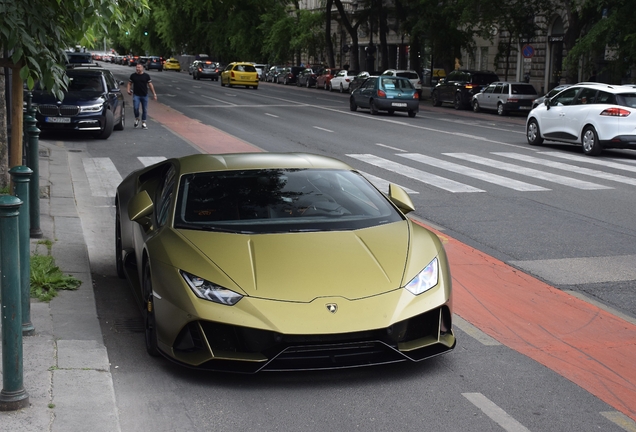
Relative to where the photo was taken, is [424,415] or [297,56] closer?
[424,415]

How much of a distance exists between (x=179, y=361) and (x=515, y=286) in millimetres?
3889

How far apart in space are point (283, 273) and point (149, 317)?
994 millimetres

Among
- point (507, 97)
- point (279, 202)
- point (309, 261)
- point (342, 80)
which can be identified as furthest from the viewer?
point (342, 80)

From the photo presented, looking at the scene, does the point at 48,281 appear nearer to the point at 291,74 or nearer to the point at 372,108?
the point at 372,108

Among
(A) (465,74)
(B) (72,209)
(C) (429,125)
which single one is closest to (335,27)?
(A) (465,74)

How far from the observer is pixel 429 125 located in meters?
28.8

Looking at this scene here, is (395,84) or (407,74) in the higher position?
(395,84)

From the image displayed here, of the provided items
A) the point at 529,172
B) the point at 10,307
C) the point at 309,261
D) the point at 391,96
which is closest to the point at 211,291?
the point at 309,261

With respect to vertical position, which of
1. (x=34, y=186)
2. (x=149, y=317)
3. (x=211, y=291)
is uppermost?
(x=211, y=291)

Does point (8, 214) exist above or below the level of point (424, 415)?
above

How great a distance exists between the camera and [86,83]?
22.4 m

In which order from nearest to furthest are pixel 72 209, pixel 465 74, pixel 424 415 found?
pixel 424 415 → pixel 72 209 → pixel 465 74

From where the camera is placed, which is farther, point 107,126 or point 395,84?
point 395,84

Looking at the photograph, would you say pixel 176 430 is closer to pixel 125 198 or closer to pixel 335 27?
pixel 125 198
